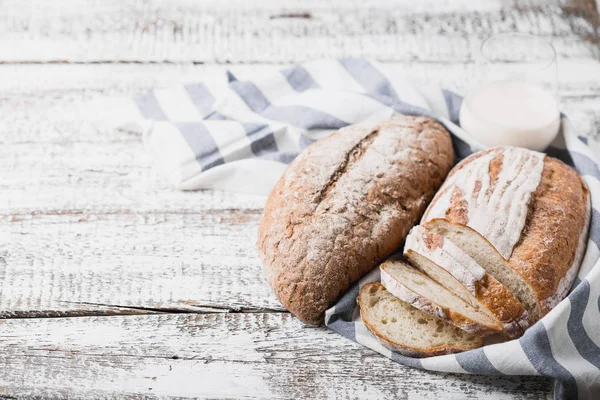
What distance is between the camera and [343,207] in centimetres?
185

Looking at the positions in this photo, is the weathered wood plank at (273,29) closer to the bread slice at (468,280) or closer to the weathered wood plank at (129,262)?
the weathered wood plank at (129,262)

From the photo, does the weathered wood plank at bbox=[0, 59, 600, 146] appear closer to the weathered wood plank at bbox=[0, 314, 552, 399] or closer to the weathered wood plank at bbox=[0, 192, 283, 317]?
the weathered wood plank at bbox=[0, 192, 283, 317]

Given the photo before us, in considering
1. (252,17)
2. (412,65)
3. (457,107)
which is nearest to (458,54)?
(412,65)


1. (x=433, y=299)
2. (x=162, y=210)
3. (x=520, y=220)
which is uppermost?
(x=520, y=220)

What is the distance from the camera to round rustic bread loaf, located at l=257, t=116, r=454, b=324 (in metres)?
1.78

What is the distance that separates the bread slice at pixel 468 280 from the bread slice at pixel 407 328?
0.08 meters

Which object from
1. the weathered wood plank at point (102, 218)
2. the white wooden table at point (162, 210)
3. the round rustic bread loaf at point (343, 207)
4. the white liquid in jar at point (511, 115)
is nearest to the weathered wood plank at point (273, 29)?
the white wooden table at point (162, 210)

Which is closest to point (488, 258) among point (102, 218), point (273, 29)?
point (102, 218)

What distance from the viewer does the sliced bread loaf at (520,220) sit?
1.69m

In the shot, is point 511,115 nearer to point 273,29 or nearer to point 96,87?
point 273,29

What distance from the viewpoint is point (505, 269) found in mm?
1703

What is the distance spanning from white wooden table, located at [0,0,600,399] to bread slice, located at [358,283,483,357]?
0.09 metres

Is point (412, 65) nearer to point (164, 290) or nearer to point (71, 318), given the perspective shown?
point (164, 290)

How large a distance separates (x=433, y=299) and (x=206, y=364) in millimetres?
600
